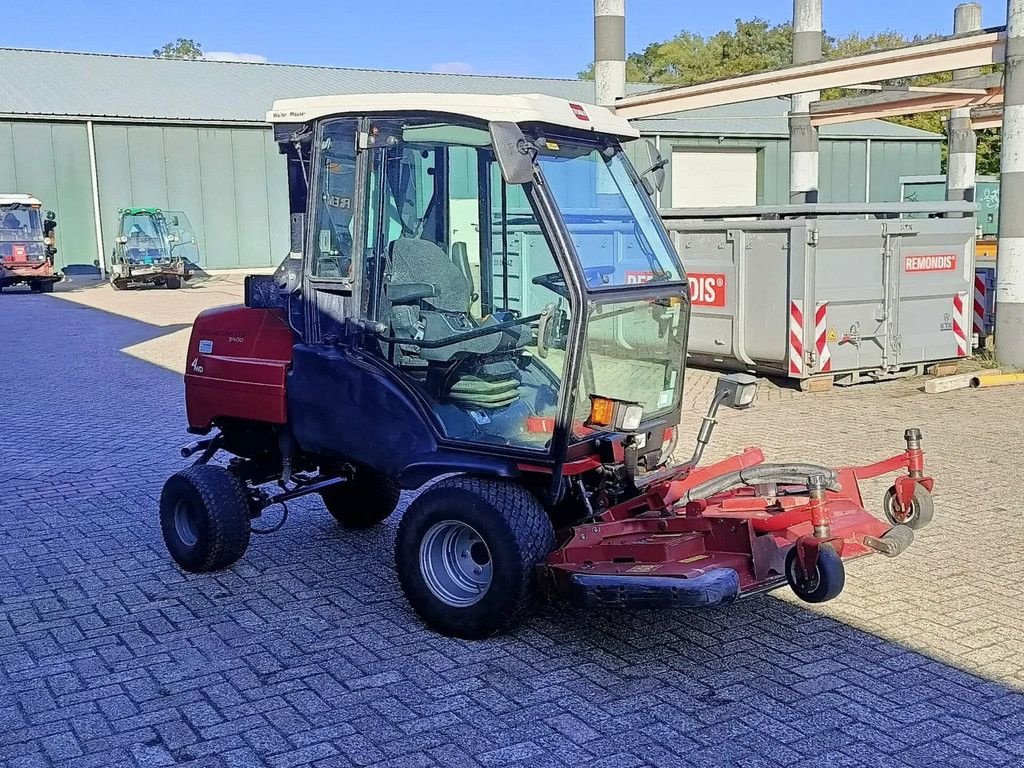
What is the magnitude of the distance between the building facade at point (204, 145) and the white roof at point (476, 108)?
25300 millimetres

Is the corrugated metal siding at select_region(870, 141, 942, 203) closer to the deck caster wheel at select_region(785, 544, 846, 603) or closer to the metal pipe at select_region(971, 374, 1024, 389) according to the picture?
the metal pipe at select_region(971, 374, 1024, 389)

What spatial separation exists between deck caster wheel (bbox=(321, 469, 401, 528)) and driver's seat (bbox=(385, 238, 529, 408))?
1.63 metres

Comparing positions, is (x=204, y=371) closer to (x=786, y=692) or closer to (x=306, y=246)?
(x=306, y=246)

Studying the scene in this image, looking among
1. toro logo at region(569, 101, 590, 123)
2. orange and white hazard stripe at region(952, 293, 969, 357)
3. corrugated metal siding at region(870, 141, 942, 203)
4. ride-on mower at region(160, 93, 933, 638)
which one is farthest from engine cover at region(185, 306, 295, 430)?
corrugated metal siding at region(870, 141, 942, 203)

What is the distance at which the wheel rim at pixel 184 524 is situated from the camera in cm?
584

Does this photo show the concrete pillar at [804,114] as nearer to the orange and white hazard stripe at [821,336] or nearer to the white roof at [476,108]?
the orange and white hazard stripe at [821,336]

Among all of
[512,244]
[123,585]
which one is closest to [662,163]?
[512,244]

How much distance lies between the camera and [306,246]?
214 inches

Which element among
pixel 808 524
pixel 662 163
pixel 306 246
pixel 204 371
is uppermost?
pixel 662 163

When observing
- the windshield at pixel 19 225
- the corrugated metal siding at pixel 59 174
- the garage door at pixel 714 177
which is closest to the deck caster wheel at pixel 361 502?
the windshield at pixel 19 225

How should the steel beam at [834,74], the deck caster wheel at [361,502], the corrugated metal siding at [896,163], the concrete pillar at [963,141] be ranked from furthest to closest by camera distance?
1. the corrugated metal siding at [896,163]
2. the concrete pillar at [963,141]
3. the steel beam at [834,74]
4. the deck caster wheel at [361,502]

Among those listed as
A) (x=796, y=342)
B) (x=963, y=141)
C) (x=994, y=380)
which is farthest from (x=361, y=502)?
(x=963, y=141)

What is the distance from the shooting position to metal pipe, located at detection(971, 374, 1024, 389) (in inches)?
458

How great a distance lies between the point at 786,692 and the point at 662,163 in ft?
8.33
